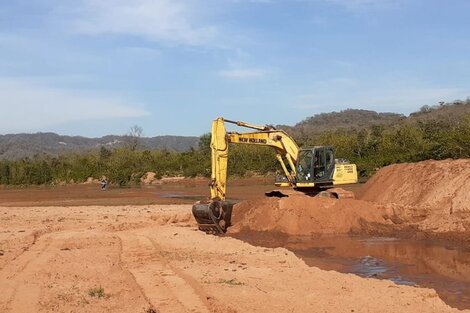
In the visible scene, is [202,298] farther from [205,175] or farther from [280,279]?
[205,175]

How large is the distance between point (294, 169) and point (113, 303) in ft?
51.0

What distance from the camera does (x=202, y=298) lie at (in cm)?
989

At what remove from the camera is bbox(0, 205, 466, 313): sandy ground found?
9477 mm

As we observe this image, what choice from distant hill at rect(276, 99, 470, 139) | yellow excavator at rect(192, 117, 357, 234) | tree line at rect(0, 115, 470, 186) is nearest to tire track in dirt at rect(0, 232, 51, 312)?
yellow excavator at rect(192, 117, 357, 234)

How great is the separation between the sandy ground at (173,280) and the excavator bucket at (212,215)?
504 millimetres

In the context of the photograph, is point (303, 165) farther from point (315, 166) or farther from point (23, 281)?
point (23, 281)

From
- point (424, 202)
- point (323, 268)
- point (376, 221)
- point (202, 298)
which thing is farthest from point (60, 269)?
point (424, 202)

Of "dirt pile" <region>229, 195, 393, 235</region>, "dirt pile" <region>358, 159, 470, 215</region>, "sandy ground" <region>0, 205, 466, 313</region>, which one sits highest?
"dirt pile" <region>358, 159, 470, 215</region>

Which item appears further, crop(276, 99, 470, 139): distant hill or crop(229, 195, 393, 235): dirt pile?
crop(276, 99, 470, 139): distant hill

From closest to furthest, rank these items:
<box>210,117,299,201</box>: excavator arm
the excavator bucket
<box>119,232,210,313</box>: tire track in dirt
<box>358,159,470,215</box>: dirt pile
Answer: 1. <box>119,232,210,313</box>: tire track in dirt
2. the excavator bucket
3. <box>210,117,299,201</box>: excavator arm
4. <box>358,159,470,215</box>: dirt pile

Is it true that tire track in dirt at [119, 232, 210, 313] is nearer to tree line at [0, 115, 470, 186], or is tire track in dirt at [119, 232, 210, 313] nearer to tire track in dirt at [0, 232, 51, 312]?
tire track in dirt at [0, 232, 51, 312]

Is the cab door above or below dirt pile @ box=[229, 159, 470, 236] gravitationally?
above

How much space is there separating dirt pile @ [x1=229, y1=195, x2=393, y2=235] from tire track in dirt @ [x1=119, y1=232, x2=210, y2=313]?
5.34 meters

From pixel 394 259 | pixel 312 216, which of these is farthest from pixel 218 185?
pixel 394 259
